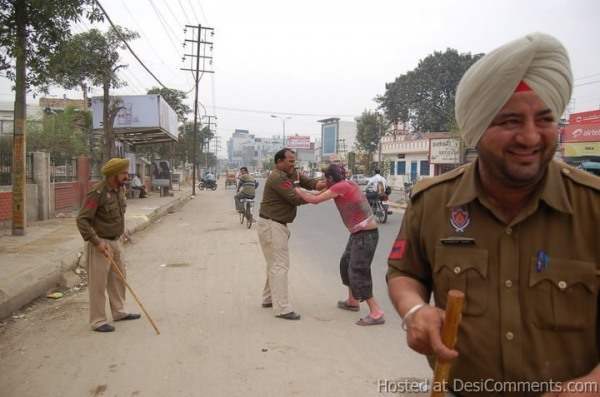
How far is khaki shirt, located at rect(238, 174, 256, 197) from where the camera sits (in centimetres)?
1404

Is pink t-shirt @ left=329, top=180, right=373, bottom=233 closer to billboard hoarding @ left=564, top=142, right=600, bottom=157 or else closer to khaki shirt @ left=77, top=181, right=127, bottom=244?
khaki shirt @ left=77, top=181, right=127, bottom=244

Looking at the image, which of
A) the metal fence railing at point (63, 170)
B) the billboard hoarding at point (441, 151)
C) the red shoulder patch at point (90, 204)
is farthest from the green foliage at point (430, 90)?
the red shoulder patch at point (90, 204)

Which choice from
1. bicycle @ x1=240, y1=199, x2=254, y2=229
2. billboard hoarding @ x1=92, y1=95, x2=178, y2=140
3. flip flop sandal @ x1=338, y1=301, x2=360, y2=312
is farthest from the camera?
billboard hoarding @ x1=92, y1=95, x2=178, y2=140

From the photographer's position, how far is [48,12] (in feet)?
26.3

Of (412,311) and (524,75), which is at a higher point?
(524,75)

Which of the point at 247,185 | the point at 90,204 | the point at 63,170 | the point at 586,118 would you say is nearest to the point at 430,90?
the point at 586,118

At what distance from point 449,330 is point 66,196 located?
15742mm

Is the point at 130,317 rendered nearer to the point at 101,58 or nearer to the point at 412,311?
the point at 412,311

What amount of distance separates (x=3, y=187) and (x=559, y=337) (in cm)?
1229

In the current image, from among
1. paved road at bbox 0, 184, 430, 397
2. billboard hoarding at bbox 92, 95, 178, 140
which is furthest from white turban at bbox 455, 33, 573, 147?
billboard hoarding at bbox 92, 95, 178, 140

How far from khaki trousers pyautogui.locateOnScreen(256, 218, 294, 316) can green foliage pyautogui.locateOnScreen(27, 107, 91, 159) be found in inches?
790

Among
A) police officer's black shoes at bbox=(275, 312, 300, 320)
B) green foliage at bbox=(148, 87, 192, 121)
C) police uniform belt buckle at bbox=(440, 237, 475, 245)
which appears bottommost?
police officer's black shoes at bbox=(275, 312, 300, 320)

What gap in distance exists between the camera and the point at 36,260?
24.7 ft

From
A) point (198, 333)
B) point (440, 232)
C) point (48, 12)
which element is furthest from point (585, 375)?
point (48, 12)
